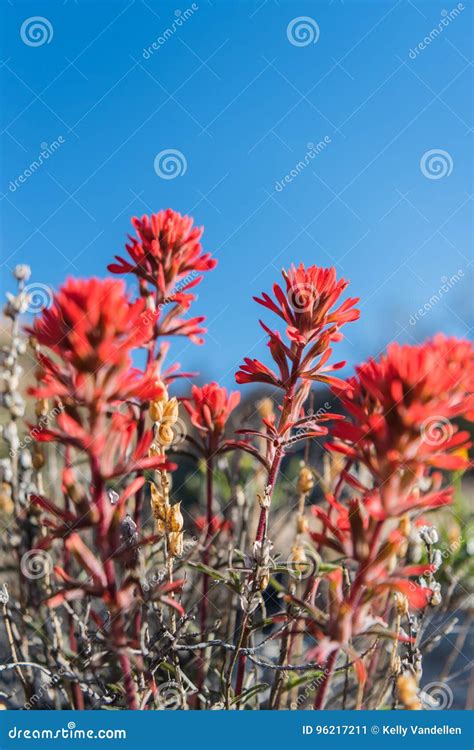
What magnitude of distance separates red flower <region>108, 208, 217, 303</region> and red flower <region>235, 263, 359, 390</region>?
0.42 ft

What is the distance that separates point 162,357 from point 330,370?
0.57 ft

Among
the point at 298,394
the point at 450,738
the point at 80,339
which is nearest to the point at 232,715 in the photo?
the point at 450,738

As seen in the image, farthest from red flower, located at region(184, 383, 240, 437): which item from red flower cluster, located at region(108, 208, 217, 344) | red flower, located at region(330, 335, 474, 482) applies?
red flower, located at region(330, 335, 474, 482)

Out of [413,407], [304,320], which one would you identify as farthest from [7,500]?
[413,407]

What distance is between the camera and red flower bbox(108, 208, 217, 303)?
2.27 feet

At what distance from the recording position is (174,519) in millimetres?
591

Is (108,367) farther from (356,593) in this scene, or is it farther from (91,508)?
(356,593)

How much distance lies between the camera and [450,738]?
2.16 ft

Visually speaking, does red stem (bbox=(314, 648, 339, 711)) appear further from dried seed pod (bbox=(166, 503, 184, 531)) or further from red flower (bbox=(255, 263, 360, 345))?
red flower (bbox=(255, 263, 360, 345))

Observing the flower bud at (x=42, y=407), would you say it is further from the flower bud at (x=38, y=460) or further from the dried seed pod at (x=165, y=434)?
the dried seed pod at (x=165, y=434)

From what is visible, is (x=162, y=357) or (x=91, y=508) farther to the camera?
(x=162, y=357)

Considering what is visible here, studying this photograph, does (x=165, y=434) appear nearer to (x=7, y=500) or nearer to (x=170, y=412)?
(x=170, y=412)

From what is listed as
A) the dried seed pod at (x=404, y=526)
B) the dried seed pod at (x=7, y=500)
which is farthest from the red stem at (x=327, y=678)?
the dried seed pod at (x=7, y=500)

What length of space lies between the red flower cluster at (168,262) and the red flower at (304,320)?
97 mm
